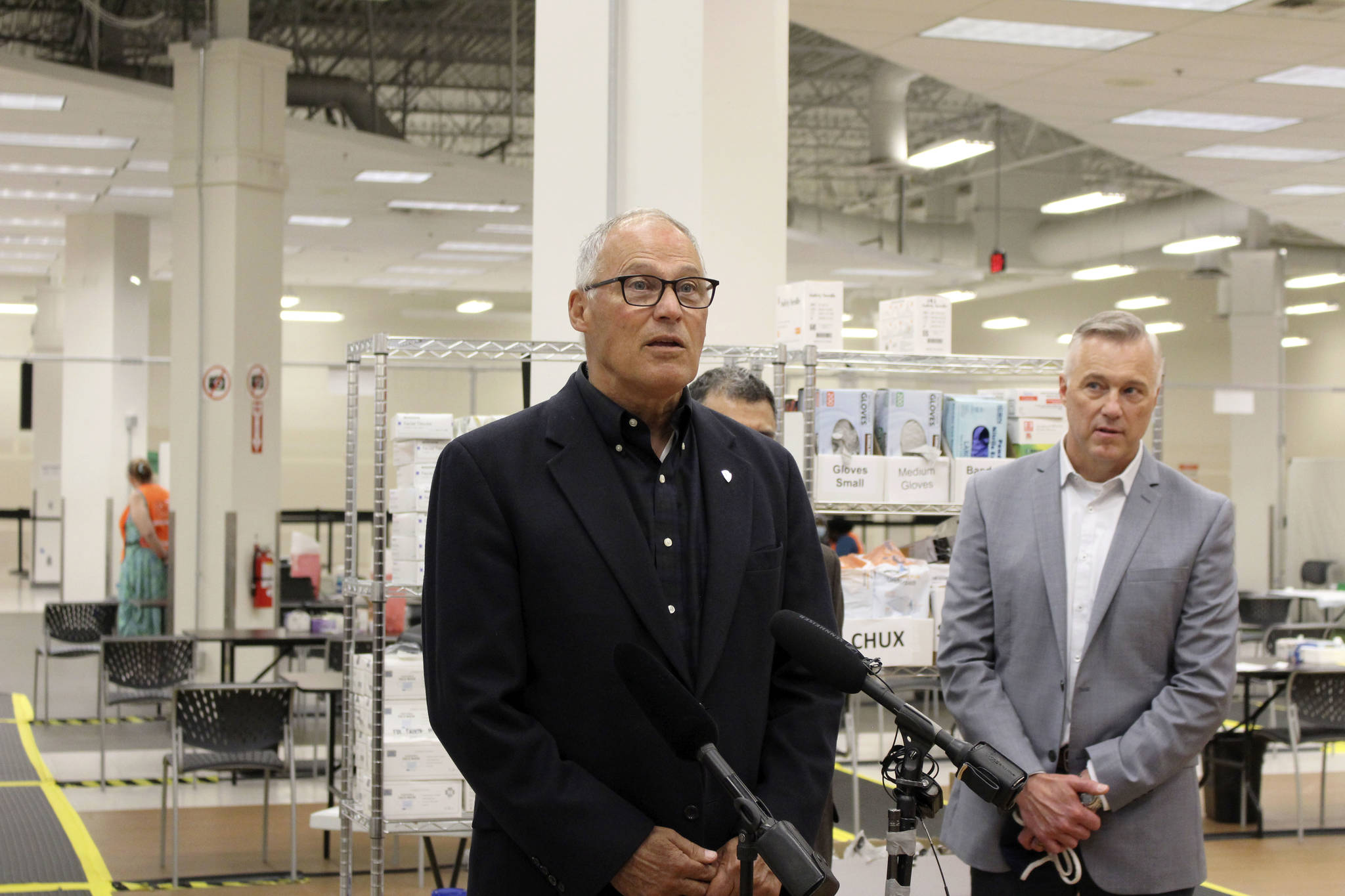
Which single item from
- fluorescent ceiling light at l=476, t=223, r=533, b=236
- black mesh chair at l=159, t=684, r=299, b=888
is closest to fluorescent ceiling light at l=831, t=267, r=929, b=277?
fluorescent ceiling light at l=476, t=223, r=533, b=236

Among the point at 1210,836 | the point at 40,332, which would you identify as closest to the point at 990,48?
the point at 1210,836

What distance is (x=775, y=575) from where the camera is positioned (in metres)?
2.01

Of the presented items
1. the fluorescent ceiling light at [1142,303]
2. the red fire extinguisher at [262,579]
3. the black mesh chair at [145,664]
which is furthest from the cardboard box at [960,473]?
the fluorescent ceiling light at [1142,303]

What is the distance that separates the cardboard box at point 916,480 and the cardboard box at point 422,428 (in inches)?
51.2

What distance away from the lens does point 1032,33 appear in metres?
8.45

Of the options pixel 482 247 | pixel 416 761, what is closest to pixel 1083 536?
pixel 416 761

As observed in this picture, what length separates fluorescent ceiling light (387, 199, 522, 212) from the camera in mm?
14336

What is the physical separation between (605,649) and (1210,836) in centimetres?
629

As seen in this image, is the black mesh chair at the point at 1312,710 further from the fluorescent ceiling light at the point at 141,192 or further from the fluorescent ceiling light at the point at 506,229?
the fluorescent ceiling light at the point at 141,192

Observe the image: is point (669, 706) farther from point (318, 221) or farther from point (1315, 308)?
point (1315, 308)

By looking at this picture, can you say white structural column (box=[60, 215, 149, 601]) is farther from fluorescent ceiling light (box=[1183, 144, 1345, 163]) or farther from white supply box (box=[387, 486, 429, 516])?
white supply box (box=[387, 486, 429, 516])

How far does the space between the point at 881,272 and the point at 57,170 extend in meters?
10.8

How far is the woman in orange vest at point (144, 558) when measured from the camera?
1029 centimetres

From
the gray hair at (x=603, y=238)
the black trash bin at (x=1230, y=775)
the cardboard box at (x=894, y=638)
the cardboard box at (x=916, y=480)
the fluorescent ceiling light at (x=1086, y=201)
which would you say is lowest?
the black trash bin at (x=1230, y=775)
